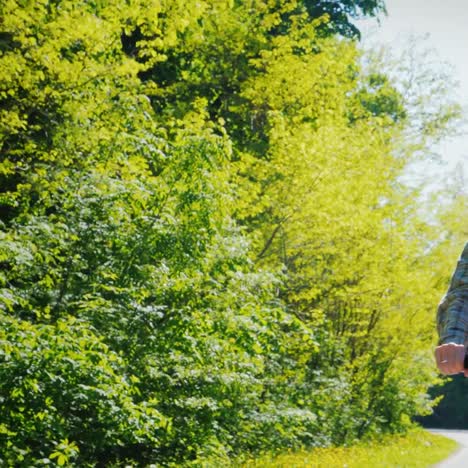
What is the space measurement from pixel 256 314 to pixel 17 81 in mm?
3944

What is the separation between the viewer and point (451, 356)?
250cm

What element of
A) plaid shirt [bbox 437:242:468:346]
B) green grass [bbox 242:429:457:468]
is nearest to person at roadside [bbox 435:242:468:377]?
plaid shirt [bbox 437:242:468:346]

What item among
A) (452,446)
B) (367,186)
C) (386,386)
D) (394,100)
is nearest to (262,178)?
(367,186)

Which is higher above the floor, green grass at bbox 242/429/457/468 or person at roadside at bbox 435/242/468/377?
person at roadside at bbox 435/242/468/377

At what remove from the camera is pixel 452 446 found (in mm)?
24281

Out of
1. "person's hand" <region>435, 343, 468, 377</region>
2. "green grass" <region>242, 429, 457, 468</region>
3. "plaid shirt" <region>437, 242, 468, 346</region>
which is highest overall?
"plaid shirt" <region>437, 242, 468, 346</region>

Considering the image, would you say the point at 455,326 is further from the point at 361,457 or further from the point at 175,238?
the point at 361,457

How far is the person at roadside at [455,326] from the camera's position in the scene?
2.52 metres

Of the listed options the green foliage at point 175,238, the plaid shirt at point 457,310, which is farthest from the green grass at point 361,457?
the plaid shirt at point 457,310

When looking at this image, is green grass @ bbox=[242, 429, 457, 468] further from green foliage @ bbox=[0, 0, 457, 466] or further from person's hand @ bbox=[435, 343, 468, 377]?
person's hand @ bbox=[435, 343, 468, 377]

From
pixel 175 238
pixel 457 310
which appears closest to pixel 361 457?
pixel 175 238

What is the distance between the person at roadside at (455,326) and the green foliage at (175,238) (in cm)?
470

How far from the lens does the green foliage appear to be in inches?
306

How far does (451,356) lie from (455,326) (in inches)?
4.4
